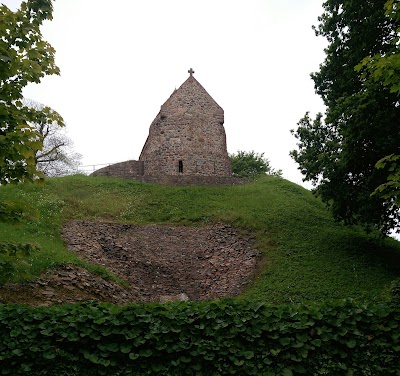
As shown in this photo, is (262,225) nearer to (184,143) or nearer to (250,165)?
(184,143)

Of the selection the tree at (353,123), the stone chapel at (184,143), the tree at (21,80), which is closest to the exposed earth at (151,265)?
the tree at (353,123)

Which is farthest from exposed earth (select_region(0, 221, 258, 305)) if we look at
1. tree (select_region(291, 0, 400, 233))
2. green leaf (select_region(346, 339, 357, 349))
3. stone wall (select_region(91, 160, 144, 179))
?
stone wall (select_region(91, 160, 144, 179))

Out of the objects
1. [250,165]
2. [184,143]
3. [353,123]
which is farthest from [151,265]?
[250,165]

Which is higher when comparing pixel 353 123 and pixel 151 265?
pixel 353 123

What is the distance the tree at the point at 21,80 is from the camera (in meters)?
7.17

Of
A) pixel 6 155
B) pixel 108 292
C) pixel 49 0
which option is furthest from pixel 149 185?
pixel 6 155

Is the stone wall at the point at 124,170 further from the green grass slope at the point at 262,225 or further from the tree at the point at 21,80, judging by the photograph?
the tree at the point at 21,80

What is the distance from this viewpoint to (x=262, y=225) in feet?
73.8

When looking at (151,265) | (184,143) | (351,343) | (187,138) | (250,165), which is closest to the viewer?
(351,343)

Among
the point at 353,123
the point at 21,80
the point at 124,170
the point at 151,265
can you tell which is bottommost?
the point at 151,265

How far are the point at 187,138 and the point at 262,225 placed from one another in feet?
47.2

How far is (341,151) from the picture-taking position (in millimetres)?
18234

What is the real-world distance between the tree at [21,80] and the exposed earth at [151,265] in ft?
23.2

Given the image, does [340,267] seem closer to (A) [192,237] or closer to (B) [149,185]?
(A) [192,237]
